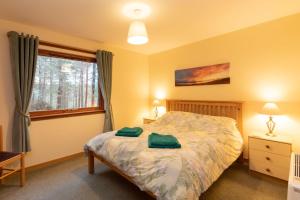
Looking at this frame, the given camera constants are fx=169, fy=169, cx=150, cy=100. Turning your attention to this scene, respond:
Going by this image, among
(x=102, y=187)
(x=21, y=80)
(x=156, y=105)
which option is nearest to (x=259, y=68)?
(x=156, y=105)

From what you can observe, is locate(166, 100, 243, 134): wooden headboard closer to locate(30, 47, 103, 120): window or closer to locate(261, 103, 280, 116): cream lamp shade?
locate(261, 103, 280, 116): cream lamp shade

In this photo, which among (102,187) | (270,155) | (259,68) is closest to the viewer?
(102,187)

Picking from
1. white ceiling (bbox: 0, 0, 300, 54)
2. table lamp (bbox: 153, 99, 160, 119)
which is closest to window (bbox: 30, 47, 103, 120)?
white ceiling (bbox: 0, 0, 300, 54)

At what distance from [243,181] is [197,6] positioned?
2453 mm

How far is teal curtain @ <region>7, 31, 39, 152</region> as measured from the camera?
2469 millimetres

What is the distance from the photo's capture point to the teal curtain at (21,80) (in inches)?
97.2

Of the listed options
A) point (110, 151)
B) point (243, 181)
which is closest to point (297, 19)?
point (243, 181)

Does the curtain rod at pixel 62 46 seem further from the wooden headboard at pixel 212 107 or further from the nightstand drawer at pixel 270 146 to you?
the nightstand drawer at pixel 270 146

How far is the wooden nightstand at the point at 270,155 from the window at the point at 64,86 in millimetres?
2896

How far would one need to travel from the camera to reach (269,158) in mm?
2342

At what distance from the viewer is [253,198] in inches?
78.4

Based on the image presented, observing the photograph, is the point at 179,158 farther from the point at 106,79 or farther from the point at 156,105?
the point at 156,105

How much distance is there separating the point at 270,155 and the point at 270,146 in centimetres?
13

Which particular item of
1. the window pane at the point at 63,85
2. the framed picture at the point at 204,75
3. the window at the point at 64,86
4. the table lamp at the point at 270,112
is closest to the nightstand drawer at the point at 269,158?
the table lamp at the point at 270,112
